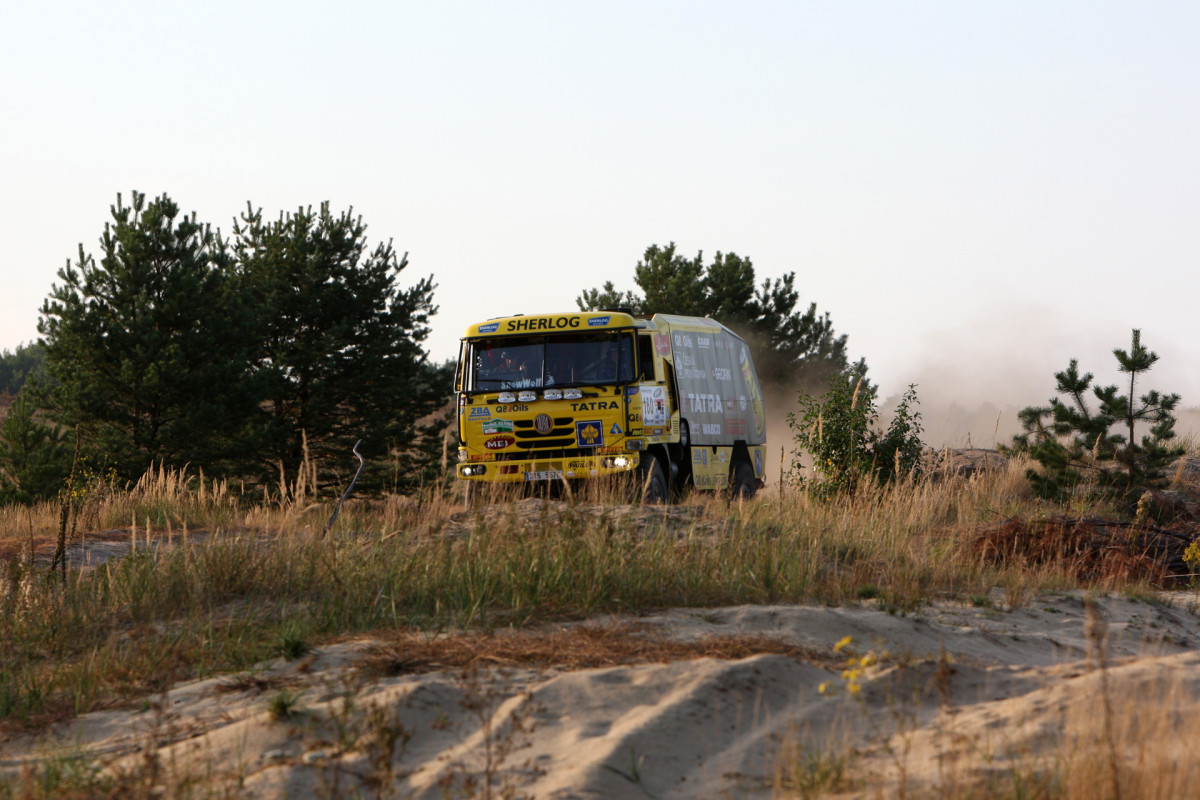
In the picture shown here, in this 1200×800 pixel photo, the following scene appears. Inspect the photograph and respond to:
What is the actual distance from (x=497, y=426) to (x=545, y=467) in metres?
0.82

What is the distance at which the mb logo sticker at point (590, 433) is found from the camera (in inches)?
566

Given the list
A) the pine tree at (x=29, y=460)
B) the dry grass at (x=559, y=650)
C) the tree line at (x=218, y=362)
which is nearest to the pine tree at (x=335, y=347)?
the tree line at (x=218, y=362)

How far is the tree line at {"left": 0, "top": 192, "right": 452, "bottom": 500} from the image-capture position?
2462 cm

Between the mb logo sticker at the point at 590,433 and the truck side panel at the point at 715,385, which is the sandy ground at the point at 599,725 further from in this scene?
the truck side panel at the point at 715,385

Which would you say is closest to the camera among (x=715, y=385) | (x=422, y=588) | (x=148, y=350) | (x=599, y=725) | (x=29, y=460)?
(x=599, y=725)

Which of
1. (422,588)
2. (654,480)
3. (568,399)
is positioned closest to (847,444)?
(654,480)

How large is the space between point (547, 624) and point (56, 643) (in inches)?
107

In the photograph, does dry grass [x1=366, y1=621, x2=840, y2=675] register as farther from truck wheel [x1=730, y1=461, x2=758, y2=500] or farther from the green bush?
truck wheel [x1=730, y1=461, x2=758, y2=500]

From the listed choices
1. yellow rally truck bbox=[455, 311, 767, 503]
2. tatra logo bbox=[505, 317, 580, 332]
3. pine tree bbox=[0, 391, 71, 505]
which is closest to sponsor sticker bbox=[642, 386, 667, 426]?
yellow rally truck bbox=[455, 311, 767, 503]

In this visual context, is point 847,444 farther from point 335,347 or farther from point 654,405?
point 335,347

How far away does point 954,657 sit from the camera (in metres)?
5.48

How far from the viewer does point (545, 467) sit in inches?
571

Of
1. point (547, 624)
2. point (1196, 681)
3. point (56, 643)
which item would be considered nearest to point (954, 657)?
point (1196, 681)

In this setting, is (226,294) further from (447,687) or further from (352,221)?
(447,687)
